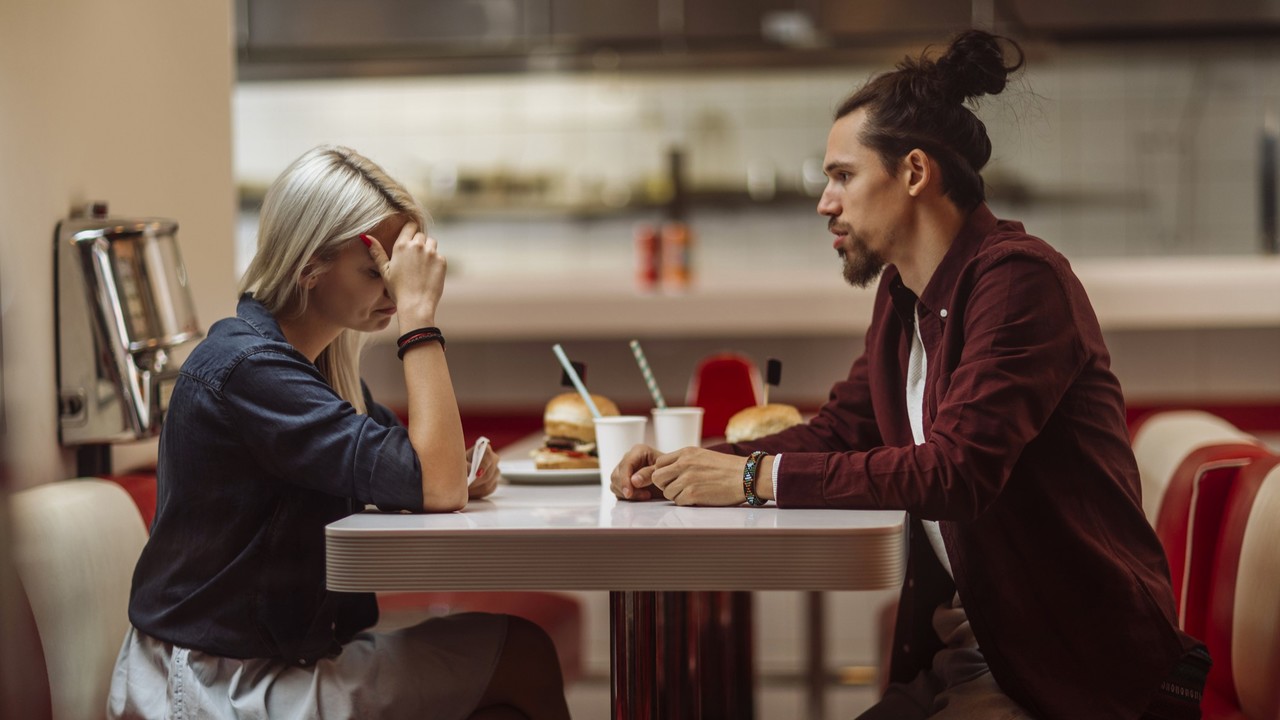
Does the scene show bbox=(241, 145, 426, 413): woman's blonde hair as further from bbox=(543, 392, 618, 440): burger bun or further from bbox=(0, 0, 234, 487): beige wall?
bbox=(543, 392, 618, 440): burger bun

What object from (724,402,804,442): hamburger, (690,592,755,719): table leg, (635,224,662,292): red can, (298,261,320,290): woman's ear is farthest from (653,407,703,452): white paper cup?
(635,224,662,292): red can

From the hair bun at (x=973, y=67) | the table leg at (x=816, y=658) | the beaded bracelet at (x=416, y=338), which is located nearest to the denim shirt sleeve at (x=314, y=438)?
the beaded bracelet at (x=416, y=338)

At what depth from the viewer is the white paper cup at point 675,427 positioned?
6.26ft

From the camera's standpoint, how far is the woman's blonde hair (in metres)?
1.54

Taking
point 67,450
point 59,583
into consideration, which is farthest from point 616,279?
point 59,583

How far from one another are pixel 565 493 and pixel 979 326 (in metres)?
0.63

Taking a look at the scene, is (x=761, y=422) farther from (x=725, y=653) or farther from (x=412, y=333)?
(x=412, y=333)

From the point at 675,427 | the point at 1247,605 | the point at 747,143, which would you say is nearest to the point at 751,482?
the point at 675,427

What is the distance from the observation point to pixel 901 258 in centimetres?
168

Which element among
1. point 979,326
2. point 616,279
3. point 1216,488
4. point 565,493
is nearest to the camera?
point 979,326

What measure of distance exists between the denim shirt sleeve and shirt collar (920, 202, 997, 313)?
688 millimetres

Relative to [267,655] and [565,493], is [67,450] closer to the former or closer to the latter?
[267,655]

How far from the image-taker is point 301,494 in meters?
1.52

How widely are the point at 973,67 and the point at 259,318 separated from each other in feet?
3.18
